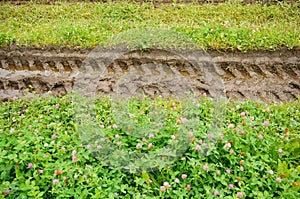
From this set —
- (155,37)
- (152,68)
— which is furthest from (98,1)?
(152,68)

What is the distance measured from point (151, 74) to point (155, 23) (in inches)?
48.4

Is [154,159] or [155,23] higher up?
[155,23]

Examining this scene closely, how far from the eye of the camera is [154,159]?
2818mm

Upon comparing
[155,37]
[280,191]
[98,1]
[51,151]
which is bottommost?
[280,191]

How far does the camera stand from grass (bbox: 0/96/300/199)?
265cm

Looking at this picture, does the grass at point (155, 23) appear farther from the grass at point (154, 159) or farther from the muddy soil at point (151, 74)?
the grass at point (154, 159)

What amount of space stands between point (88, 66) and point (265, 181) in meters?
2.94

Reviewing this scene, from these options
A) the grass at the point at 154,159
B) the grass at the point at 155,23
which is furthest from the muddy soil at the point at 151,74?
the grass at the point at 154,159

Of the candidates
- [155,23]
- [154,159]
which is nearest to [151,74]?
[155,23]

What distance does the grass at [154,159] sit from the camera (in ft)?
8.68

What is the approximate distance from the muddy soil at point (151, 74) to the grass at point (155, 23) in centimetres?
16

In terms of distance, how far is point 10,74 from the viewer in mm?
4688

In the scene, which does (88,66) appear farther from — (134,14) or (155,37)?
(134,14)

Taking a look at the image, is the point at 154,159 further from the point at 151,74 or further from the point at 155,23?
the point at 155,23
